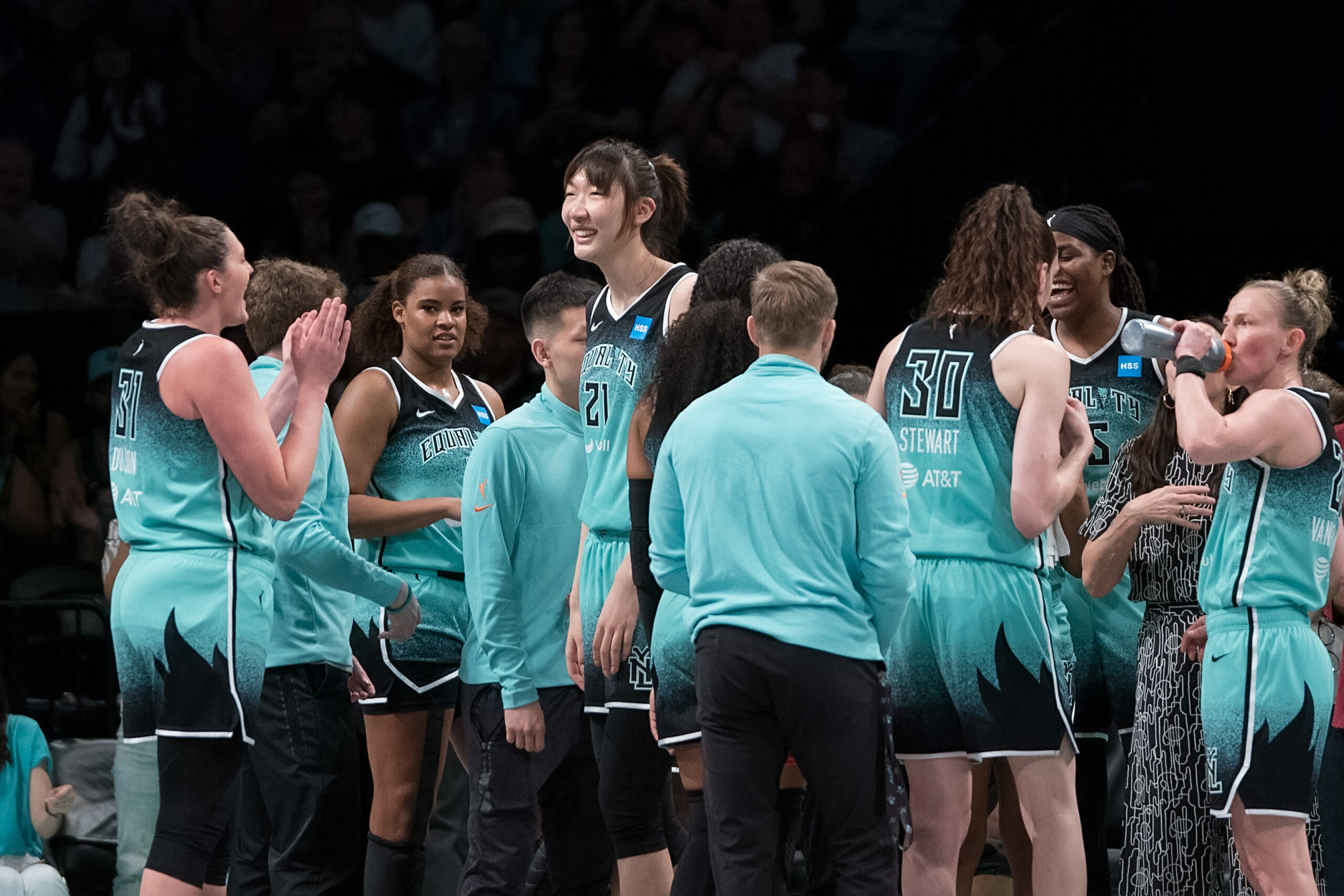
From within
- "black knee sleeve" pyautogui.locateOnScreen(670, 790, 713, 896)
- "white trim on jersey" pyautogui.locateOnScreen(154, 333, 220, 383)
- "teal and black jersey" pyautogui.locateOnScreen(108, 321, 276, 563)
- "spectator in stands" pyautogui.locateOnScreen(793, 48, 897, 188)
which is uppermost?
"spectator in stands" pyautogui.locateOnScreen(793, 48, 897, 188)

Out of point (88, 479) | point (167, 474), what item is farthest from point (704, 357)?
point (88, 479)

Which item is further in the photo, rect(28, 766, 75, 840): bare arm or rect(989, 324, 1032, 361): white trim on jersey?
rect(28, 766, 75, 840): bare arm

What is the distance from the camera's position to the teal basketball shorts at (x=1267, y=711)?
9.57 feet

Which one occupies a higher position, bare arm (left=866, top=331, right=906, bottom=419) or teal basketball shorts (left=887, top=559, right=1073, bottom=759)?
bare arm (left=866, top=331, right=906, bottom=419)

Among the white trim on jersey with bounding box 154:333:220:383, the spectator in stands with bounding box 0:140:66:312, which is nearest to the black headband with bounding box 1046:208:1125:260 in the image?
the white trim on jersey with bounding box 154:333:220:383

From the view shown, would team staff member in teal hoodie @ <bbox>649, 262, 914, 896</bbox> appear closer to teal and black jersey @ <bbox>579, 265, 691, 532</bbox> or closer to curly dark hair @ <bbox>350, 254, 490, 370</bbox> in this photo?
teal and black jersey @ <bbox>579, 265, 691, 532</bbox>

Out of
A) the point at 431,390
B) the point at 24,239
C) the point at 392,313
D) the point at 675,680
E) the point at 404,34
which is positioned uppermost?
the point at 404,34

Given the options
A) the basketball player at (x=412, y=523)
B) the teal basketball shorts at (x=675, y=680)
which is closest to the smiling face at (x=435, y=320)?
the basketball player at (x=412, y=523)

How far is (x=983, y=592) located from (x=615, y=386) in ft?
2.88

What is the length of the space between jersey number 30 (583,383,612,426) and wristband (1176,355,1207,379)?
1.22 m

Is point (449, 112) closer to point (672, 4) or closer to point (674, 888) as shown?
point (672, 4)

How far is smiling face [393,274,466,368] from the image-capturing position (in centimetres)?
397

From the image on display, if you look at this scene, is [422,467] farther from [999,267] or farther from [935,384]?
[999,267]

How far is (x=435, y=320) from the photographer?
3982 mm
